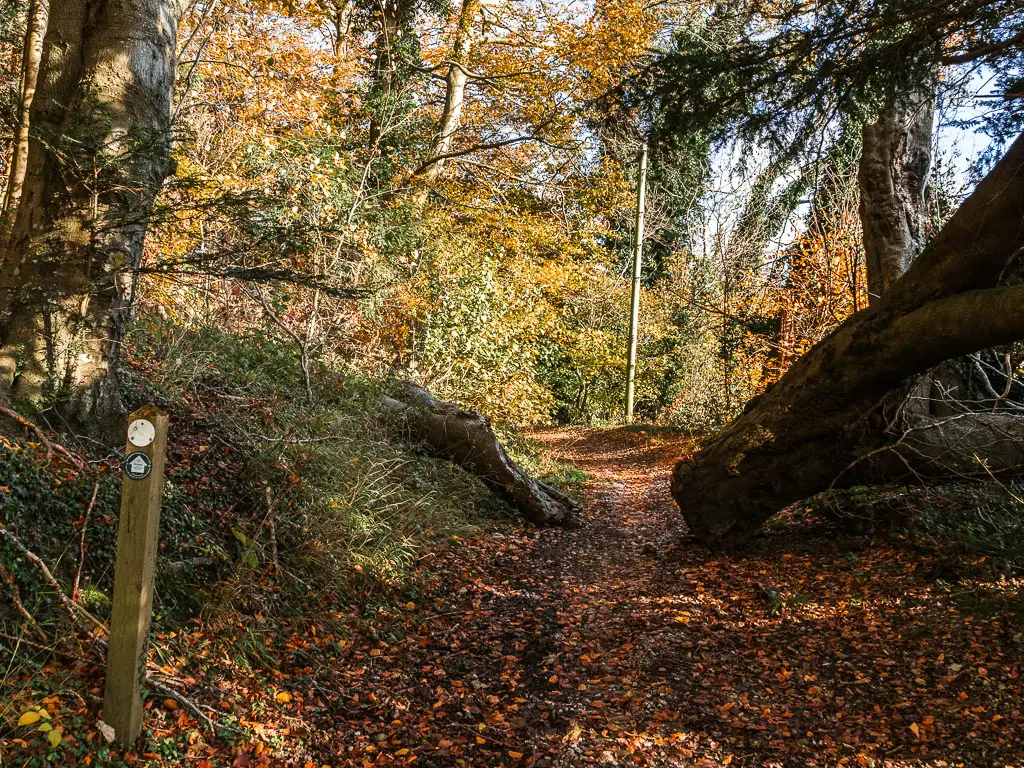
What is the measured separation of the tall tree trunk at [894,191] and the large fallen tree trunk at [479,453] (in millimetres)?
4086

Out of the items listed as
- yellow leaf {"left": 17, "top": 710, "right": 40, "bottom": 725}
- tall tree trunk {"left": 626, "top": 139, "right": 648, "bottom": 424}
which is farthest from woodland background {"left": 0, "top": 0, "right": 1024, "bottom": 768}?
tall tree trunk {"left": 626, "top": 139, "right": 648, "bottom": 424}

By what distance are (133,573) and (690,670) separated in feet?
10.5

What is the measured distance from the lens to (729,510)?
6.09 m

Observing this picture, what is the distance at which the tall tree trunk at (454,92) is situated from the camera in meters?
12.3

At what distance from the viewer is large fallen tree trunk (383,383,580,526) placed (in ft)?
25.0

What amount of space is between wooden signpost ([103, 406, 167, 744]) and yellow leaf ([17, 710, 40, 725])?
0.24 m

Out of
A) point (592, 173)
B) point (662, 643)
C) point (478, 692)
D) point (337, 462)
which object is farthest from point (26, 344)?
point (592, 173)

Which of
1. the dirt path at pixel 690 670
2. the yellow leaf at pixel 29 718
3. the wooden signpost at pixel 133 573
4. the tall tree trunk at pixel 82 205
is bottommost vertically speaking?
the dirt path at pixel 690 670

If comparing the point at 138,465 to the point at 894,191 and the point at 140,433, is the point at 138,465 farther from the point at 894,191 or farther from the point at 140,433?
the point at 894,191

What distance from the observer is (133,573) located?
2750mm

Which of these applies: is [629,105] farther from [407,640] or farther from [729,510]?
[407,640]

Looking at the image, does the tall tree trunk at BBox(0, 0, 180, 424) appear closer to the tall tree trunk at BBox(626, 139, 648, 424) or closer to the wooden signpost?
the wooden signpost

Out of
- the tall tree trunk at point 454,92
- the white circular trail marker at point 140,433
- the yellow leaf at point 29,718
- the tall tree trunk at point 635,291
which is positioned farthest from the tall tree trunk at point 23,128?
the tall tree trunk at point 635,291

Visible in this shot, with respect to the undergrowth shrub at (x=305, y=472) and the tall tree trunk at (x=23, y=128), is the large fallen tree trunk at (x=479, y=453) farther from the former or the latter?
the tall tree trunk at (x=23, y=128)
